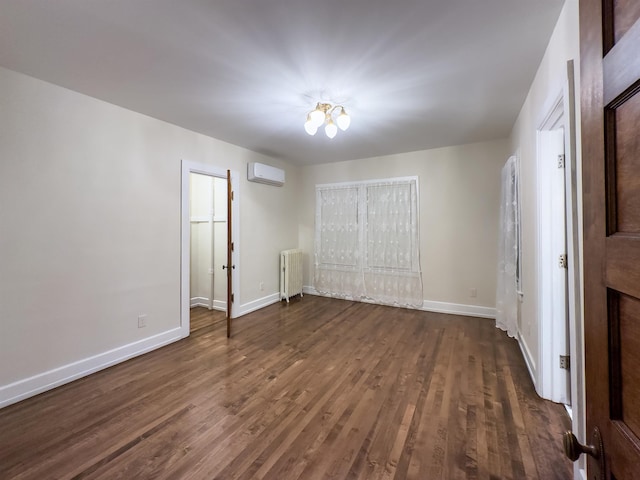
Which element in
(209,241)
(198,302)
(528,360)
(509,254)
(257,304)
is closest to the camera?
(528,360)

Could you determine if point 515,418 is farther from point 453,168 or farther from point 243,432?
point 453,168

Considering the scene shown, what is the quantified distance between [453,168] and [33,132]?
4.69 meters

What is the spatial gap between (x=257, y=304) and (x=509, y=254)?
3.56 meters

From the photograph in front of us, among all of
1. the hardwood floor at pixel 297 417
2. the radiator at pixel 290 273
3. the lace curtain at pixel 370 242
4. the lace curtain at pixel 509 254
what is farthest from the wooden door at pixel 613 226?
the radiator at pixel 290 273

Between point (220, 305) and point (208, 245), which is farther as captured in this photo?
point (208, 245)

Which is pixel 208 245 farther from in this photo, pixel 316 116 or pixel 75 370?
pixel 316 116

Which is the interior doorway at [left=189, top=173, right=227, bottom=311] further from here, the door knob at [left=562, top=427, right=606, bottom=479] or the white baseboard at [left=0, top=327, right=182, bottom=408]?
the door knob at [left=562, top=427, right=606, bottom=479]

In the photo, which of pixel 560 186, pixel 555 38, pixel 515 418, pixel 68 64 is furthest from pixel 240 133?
pixel 515 418

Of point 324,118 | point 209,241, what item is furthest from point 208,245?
point 324,118

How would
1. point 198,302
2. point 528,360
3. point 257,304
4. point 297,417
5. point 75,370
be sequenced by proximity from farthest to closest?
point 198,302, point 257,304, point 528,360, point 75,370, point 297,417

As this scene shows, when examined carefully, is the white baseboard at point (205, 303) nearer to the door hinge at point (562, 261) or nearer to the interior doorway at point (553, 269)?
the interior doorway at point (553, 269)

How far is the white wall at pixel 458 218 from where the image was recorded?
12.8ft

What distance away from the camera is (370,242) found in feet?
15.3

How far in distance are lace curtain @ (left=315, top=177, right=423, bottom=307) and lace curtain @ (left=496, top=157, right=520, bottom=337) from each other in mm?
1173
